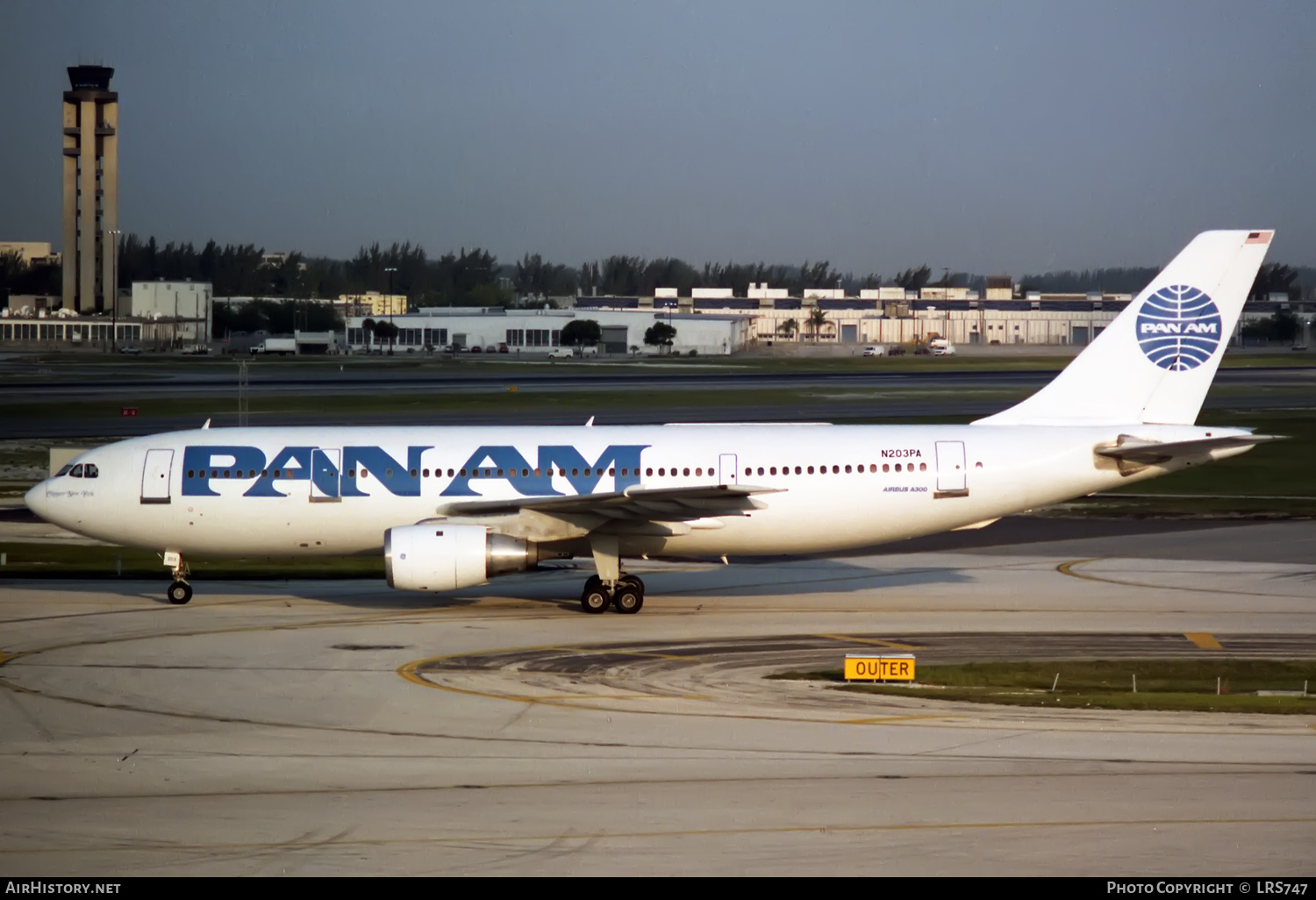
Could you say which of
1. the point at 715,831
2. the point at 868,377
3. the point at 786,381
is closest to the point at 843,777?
the point at 715,831

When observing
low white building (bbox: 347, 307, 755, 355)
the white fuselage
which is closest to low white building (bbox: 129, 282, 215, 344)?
low white building (bbox: 347, 307, 755, 355)

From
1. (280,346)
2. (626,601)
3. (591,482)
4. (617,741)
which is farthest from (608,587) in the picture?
(280,346)

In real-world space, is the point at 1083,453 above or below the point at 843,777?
above

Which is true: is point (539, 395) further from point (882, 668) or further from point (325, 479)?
point (882, 668)

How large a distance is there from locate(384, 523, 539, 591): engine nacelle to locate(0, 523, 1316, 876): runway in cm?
101

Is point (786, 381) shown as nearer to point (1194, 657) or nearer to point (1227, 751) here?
point (1194, 657)

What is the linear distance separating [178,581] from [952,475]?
18226mm

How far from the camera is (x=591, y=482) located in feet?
106

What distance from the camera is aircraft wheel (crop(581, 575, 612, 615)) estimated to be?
31703 mm

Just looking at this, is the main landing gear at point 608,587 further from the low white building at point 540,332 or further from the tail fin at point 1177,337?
the low white building at point 540,332

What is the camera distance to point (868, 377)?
116 m

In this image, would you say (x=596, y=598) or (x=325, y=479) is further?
(x=325, y=479)

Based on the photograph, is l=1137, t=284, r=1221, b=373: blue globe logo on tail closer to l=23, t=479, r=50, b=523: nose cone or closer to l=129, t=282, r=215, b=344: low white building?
l=23, t=479, r=50, b=523: nose cone
